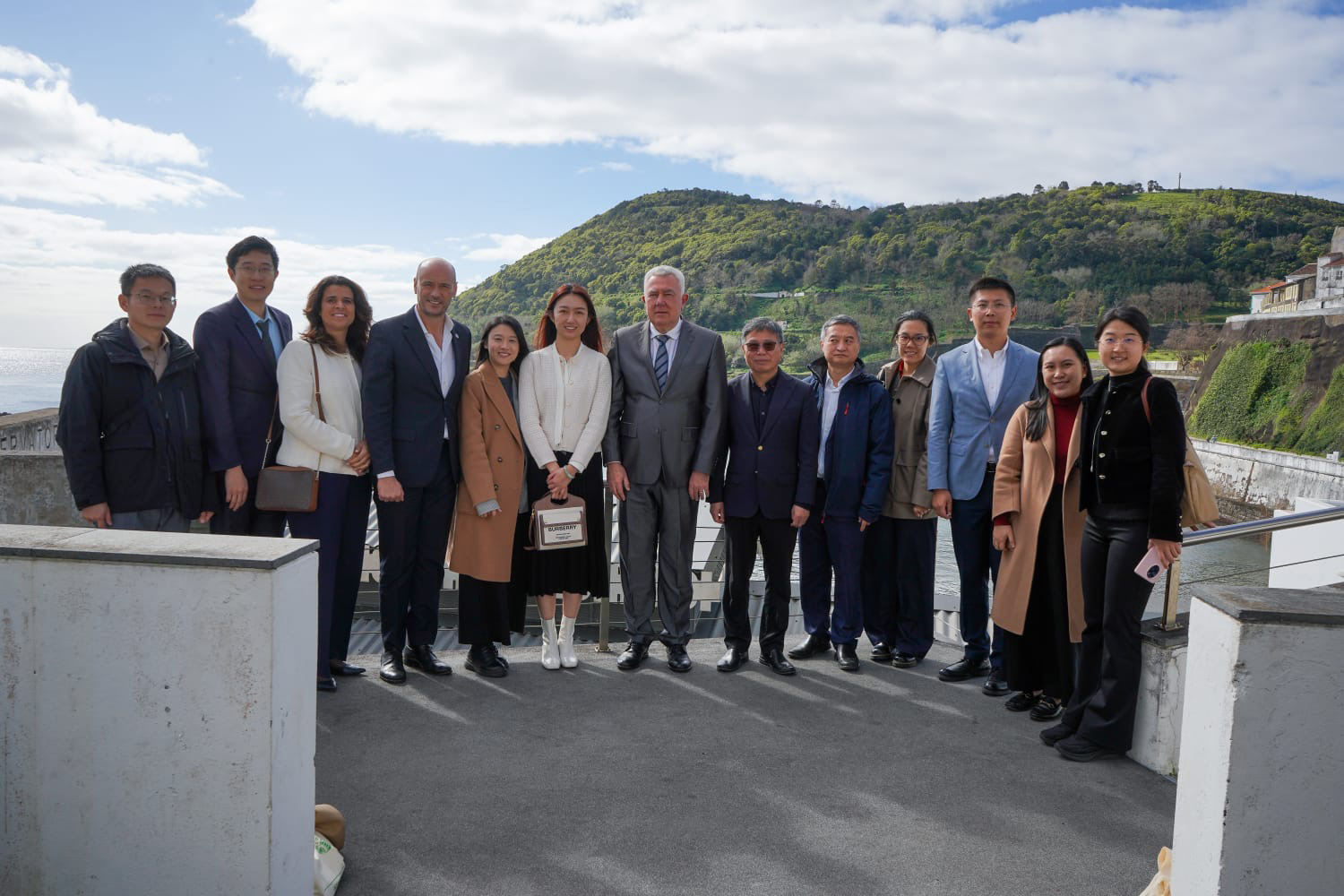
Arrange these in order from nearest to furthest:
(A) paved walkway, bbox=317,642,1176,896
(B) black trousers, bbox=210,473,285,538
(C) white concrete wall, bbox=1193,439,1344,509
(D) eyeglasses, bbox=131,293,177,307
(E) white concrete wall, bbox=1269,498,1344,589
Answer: (A) paved walkway, bbox=317,642,1176,896, (D) eyeglasses, bbox=131,293,177,307, (B) black trousers, bbox=210,473,285,538, (E) white concrete wall, bbox=1269,498,1344,589, (C) white concrete wall, bbox=1193,439,1344,509

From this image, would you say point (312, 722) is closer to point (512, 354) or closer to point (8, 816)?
point (8, 816)

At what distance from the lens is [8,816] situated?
1.94 m

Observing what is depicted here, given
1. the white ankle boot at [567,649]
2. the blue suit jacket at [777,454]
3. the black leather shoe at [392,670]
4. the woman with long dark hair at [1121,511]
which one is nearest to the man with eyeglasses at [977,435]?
the blue suit jacket at [777,454]

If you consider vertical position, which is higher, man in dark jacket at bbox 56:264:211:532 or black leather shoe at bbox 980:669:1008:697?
man in dark jacket at bbox 56:264:211:532

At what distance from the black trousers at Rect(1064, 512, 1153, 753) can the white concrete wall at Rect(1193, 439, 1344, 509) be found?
2652cm

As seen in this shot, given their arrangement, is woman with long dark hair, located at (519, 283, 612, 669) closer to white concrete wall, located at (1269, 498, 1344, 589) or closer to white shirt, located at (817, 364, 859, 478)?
white shirt, located at (817, 364, 859, 478)

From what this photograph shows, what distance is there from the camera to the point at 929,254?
83.3 meters

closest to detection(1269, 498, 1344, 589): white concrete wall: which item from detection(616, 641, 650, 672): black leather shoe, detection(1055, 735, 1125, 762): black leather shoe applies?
detection(1055, 735, 1125, 762): black leather shoe

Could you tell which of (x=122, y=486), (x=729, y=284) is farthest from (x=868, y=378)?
(x=729, y=284)

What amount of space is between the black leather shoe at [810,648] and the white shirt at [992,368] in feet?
4.78

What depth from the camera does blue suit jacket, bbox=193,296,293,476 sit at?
3506 millimetres

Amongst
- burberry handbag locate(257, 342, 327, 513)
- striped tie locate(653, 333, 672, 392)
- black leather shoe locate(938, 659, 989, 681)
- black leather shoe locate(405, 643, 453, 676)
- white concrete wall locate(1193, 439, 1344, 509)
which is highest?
striped tie locate(653, 333, 672, 392)

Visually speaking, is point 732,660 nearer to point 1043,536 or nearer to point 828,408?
point 828,408

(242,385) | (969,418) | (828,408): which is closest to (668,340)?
(828,408)
